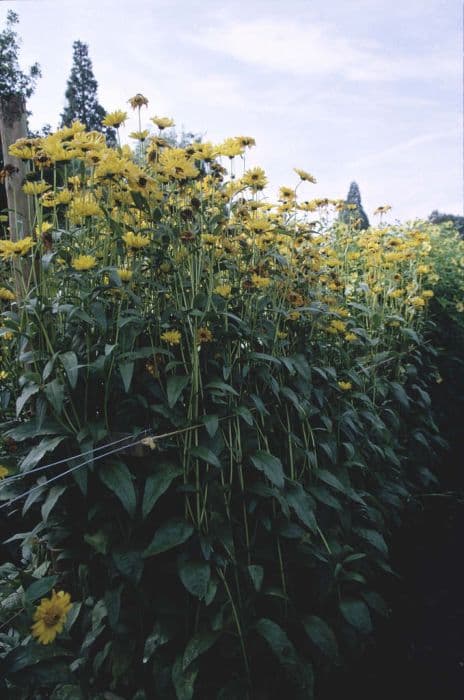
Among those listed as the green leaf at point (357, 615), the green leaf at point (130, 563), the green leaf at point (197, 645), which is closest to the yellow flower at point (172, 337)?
the green leaf at point (130, 563)

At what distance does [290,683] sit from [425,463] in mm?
1985

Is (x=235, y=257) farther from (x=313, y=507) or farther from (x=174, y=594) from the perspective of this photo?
(x=174, y=594)

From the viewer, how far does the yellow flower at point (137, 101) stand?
1.79 metres

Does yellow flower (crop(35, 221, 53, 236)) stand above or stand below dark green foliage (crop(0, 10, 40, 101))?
below

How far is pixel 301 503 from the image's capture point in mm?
1721

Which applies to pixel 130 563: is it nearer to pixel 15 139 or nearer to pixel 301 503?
pixel 301 503

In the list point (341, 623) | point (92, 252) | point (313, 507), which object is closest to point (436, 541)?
point (341, 623)

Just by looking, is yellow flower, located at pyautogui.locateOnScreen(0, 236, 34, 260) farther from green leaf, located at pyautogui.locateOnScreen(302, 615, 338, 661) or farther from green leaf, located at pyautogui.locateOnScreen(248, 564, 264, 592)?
green leaf, located at pyautogui.locateOnScreen(302, 615, 338, 661)

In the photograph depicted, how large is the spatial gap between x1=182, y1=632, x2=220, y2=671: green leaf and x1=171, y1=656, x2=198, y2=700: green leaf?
0.7 inches

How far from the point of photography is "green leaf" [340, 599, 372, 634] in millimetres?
1831

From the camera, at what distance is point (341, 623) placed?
1.91 m

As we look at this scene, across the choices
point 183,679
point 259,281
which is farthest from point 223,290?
point 183,679

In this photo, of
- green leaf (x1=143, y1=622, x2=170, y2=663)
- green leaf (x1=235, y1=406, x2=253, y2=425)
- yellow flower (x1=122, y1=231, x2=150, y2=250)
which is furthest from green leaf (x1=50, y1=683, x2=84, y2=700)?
yellow flower (x1=122, y1=231, x2=150, y2=250)

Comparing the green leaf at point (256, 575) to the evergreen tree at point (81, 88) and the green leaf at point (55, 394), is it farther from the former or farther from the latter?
the evergreen tree at point (81, 88)
